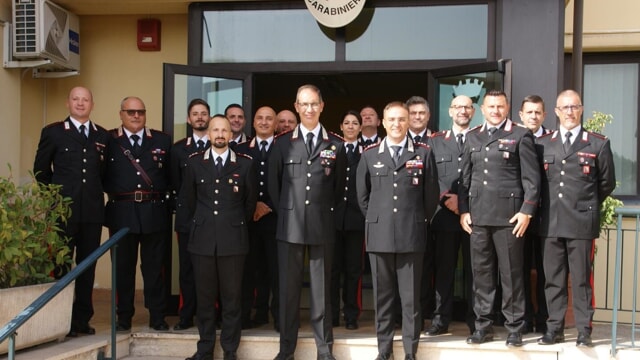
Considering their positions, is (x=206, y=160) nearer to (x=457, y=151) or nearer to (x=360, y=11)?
(x=457, y=151)

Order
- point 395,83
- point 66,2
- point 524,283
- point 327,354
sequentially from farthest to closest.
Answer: point 395,83 → point 66,2 → point 524,283 → point 327,354

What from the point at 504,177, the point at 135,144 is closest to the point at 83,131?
the point at 135,144

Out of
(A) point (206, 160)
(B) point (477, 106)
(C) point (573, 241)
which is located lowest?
(C) point (573, 241)

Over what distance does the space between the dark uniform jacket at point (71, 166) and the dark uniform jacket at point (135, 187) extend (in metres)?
0.17

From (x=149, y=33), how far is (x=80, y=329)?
10.8 ft

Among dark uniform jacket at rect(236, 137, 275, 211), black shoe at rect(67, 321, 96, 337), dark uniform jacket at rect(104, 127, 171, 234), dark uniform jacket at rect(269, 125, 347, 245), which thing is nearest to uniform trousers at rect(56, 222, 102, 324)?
black shoe at rect(67, 321, 96, 337)

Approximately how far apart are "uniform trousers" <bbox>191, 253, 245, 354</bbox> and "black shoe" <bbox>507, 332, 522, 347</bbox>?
1.80 m

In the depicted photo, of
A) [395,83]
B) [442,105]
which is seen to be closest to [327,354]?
[442,105]

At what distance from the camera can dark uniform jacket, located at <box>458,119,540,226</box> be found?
4.49 metres

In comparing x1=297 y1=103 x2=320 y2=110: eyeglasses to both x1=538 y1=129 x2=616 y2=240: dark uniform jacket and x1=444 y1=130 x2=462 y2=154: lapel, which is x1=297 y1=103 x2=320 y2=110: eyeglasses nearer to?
x1=444 y1=130 x2=462 y2=154: lapel

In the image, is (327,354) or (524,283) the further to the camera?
(524,283)

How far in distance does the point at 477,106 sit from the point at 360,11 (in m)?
1.31

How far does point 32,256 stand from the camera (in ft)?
14.4

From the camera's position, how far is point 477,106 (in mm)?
5762
